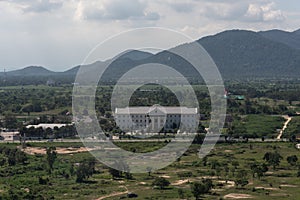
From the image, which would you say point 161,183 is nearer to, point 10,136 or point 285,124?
point 10,136

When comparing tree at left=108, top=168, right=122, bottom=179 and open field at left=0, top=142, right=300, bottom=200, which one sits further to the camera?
tree at left=108, top=168, right=122, bottom=179

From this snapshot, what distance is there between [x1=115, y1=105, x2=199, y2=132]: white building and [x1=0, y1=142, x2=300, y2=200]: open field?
33.8ft

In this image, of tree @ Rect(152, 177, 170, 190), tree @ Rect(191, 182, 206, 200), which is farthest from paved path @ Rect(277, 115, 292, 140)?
tree @ Rect(191, 182, 206, 200)

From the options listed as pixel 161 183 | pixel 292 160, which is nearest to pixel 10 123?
pixel 161 183

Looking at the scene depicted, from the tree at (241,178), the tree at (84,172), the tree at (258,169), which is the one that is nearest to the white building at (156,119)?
the tree at (258,169)

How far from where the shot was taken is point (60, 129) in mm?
42719

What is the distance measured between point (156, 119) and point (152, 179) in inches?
724

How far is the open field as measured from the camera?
78.5ft

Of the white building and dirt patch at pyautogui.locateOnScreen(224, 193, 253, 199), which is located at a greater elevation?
the white building

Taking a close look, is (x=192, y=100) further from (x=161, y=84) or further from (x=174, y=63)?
(x=174, y=63)

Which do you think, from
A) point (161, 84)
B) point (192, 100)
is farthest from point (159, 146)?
point (161, 84)

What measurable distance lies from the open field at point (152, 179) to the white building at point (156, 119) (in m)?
10.3

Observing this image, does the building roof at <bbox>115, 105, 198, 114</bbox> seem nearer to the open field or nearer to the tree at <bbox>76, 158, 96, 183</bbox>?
the open field

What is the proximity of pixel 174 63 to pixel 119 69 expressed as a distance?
47.2 feet
